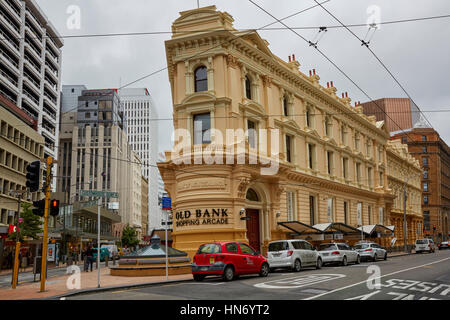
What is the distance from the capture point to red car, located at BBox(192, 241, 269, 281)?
56.9ft

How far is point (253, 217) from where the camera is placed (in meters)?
29.5

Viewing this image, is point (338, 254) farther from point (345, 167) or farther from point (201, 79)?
point (345, 167)

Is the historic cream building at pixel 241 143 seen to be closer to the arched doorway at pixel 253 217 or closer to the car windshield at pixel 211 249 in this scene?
the arched doorway at pixel 253 217

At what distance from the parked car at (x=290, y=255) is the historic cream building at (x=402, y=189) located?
34134 mm

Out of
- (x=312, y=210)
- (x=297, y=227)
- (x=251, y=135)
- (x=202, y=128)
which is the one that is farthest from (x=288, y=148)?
(x=202, y=128)

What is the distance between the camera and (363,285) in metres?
14.1

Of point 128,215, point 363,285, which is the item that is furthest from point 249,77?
point 128,215

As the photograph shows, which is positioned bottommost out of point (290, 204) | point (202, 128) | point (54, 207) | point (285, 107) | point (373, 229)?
point (373, 229)

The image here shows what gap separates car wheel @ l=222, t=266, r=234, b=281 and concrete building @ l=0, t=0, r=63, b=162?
43.7 metres

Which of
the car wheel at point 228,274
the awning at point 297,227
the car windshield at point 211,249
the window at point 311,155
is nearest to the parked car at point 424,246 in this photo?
the window at point 311,155

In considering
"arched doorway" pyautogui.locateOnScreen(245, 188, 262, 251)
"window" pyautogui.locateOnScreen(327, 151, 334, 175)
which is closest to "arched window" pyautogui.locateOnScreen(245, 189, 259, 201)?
"arched doorway" pyautogui.locateOnScreen(245, 188, 262, 251)

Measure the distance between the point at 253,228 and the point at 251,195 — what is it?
2180 mm
